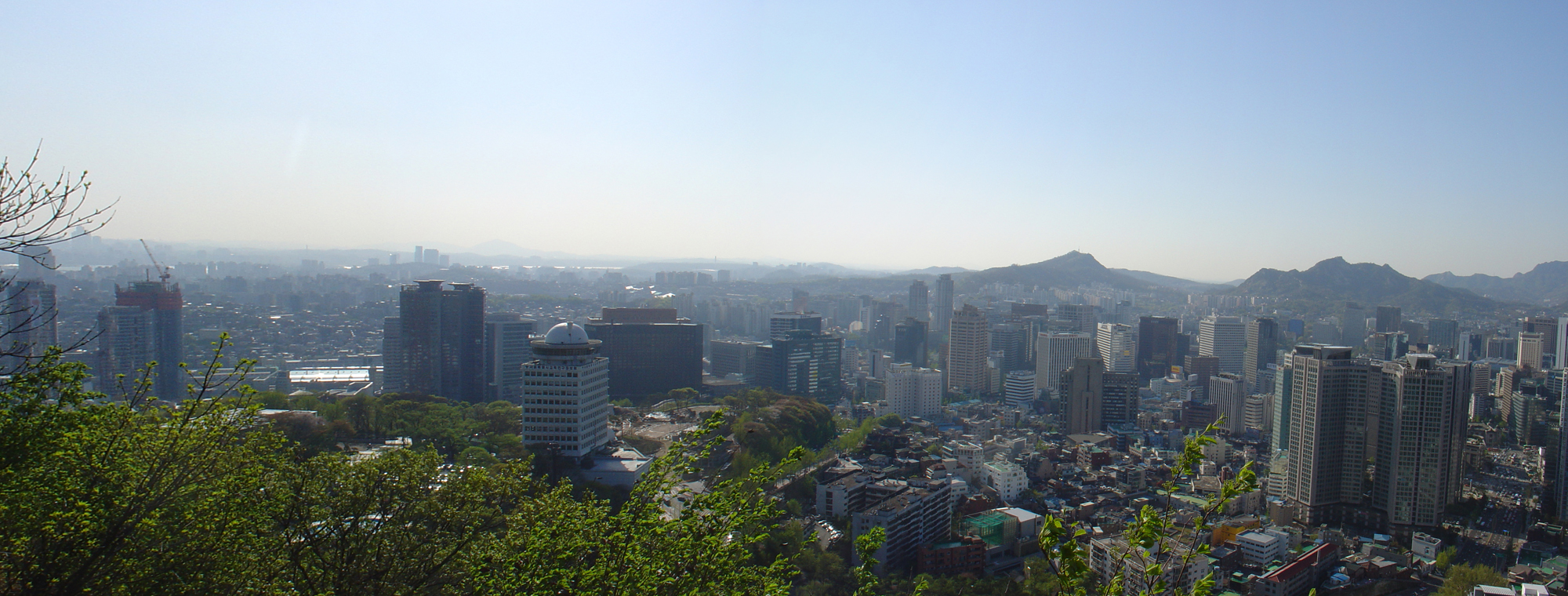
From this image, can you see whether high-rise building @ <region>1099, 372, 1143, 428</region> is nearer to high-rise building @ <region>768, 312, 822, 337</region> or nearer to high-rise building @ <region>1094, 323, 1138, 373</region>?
high-rise building @ <region>768, 312, 822, 337</region>

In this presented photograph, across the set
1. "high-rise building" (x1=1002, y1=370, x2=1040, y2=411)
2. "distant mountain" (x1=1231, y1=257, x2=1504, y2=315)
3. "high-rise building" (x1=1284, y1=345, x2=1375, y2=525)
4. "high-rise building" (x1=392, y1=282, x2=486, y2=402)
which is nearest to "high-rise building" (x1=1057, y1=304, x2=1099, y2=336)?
"high-rise building" (x1=1002, y1=370, x2=1040, y2=411)

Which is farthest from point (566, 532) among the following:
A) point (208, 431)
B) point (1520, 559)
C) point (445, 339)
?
point (445, 339)

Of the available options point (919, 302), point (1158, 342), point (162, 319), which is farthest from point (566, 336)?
point (919, 302)

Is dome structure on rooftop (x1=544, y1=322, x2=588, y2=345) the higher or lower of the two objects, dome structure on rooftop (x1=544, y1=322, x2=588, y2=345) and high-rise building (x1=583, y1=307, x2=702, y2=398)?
the higher

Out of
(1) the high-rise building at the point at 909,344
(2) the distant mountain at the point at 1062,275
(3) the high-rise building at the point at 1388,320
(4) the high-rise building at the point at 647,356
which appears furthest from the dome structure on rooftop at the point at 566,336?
(2) the distant mountain at the point at 1062,275

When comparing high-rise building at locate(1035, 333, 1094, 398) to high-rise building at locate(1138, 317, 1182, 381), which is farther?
high-rise building at locate(1138, 317, 1182, 381)

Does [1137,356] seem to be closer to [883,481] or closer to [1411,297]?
[883,481]

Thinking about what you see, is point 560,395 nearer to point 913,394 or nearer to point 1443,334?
point 913,394

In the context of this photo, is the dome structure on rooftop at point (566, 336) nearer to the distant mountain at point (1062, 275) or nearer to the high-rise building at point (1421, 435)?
the high-rise building at point (1421, 435)
